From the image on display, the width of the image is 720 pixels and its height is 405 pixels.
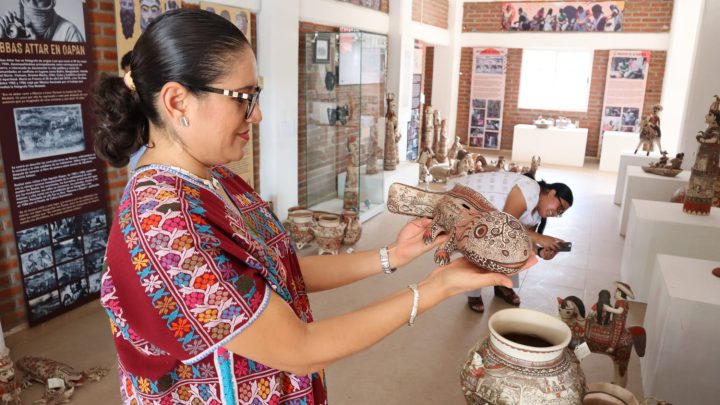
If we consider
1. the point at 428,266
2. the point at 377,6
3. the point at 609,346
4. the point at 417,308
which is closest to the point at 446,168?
the point at 377,6

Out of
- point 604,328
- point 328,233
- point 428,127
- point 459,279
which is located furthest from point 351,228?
point 428,127

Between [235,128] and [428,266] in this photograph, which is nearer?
[235,128]

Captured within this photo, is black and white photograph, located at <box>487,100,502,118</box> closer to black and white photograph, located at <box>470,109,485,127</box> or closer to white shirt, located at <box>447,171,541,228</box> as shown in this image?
black and white photograph, located at <box>470,109,485,127</box>

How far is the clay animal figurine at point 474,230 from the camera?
134 centimetres

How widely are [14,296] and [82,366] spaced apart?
2.19ft

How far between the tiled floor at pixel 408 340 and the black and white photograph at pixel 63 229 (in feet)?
1.74

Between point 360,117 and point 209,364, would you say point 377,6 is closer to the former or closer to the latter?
point 360,117

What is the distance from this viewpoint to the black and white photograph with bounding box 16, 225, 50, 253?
309cm

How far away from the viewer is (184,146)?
1029mm

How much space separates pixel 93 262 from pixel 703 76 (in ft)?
19.4

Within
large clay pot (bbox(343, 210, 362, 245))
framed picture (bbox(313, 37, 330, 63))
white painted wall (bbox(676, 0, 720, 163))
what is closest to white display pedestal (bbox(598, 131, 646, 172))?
white painted wall (bbox(676, 0, 720, 163))

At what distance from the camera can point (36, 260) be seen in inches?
126

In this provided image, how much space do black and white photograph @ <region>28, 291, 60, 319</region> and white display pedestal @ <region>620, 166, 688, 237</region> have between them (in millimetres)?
5194

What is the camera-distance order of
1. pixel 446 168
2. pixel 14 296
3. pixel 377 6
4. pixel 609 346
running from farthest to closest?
Answer: pixel 446 168 → pixel 377 6 → pixel 14 296 → pixel 609 346
